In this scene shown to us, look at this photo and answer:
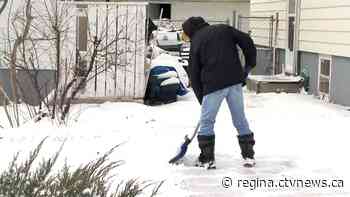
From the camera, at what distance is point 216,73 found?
20.0 feet

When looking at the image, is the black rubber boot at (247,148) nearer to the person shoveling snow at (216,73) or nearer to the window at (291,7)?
the person shoveling snow at (216,73)

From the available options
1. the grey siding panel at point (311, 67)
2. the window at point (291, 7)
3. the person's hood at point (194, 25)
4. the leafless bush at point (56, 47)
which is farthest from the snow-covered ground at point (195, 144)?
the window at point (291, 7)

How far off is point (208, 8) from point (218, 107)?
33100 millimetres

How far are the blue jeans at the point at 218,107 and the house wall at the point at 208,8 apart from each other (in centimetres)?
3248

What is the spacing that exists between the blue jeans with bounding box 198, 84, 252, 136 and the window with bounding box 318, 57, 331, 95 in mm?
5840

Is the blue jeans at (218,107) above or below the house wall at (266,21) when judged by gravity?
below

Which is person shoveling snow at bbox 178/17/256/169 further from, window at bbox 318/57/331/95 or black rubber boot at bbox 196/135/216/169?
window at bbox 318/57/331/95

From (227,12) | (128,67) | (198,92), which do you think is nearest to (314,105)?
(128,67)

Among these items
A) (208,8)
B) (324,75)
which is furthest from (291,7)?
(208,8)

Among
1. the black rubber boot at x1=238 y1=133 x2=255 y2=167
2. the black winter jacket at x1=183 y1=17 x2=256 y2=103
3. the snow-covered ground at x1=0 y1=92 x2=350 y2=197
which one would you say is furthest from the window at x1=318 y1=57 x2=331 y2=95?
the black winter jacket at x1=183 y1=17 x2=256 y2=103

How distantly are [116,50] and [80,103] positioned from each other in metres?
1.20

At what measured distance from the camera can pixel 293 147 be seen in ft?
23.7

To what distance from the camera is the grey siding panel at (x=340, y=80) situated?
424 inches

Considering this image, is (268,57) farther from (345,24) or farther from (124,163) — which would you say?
(124,163)
